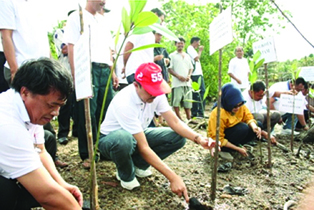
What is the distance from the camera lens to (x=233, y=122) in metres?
3.02

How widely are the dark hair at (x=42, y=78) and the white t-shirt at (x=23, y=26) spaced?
0.92 meters

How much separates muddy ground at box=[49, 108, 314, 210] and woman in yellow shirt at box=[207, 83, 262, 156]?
0.21 m

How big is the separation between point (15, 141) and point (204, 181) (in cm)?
173

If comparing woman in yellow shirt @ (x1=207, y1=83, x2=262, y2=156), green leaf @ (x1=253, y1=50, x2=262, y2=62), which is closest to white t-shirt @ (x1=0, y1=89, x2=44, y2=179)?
woman in yellow shirt @ (x1=207, y1=83, x2=262, y2=156)

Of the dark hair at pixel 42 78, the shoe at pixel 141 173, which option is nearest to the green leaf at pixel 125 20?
the dark hair at pixel 42 78

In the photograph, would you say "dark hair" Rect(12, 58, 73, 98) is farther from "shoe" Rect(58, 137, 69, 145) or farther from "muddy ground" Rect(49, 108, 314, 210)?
"shoe" Rect(58, 137, 69, 145)

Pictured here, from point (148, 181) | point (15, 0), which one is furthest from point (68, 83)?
point (148, 181)

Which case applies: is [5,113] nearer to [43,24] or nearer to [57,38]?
[43,24]

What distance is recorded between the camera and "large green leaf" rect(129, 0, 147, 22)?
1.03 metres

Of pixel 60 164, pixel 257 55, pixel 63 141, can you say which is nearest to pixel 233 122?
pixel 257 55

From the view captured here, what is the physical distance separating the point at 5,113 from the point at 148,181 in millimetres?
1459

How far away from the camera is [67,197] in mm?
1231

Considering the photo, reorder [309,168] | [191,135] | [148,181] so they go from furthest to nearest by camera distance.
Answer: [309,168]
[148,181]
[191,135]

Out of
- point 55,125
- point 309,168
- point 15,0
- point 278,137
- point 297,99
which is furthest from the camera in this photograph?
point 55,125
